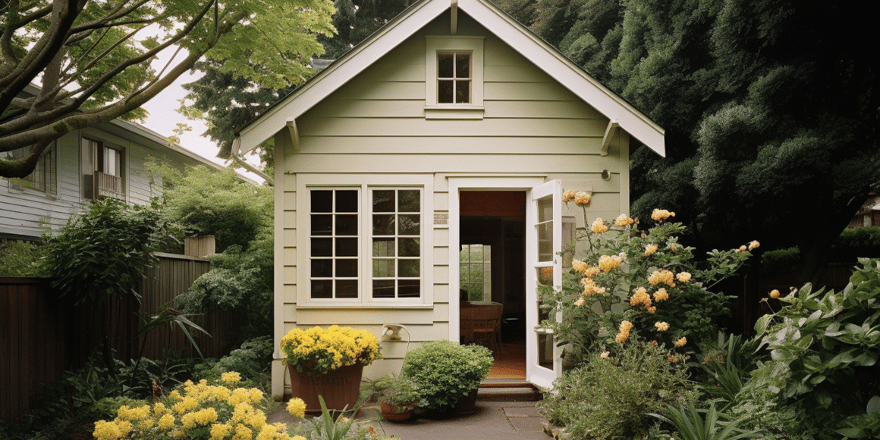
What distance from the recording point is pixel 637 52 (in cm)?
1023

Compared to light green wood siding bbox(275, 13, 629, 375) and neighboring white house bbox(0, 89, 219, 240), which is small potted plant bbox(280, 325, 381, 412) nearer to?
light green wood siding bbox(275, 13, 629, 375)

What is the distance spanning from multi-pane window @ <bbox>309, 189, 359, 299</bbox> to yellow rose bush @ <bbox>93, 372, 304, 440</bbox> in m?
3.04

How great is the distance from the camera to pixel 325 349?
5.32 m

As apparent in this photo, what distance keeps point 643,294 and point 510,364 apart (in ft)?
10.6

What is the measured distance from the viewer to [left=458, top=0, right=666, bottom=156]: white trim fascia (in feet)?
19.9

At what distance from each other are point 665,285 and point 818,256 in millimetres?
4730

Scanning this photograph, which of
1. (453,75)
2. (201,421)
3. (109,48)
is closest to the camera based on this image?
(201,421)

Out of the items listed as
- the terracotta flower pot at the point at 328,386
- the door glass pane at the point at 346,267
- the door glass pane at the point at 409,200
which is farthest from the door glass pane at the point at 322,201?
the terracotta flower pot at the point at 328,386

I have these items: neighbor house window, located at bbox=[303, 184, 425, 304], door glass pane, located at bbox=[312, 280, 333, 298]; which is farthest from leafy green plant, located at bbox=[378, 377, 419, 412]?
door glass pane, located at bbox=[312, 280, 333, 298]

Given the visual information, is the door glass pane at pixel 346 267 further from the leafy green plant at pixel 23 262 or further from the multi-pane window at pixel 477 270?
the multi-pane window at pixel 477 270

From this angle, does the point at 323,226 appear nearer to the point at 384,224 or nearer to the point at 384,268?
the point at 384,224

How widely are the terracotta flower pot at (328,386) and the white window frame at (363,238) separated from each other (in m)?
0.86

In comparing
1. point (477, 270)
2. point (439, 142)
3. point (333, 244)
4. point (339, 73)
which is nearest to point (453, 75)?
point (439, 142)

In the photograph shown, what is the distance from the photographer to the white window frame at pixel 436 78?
20.9ft
